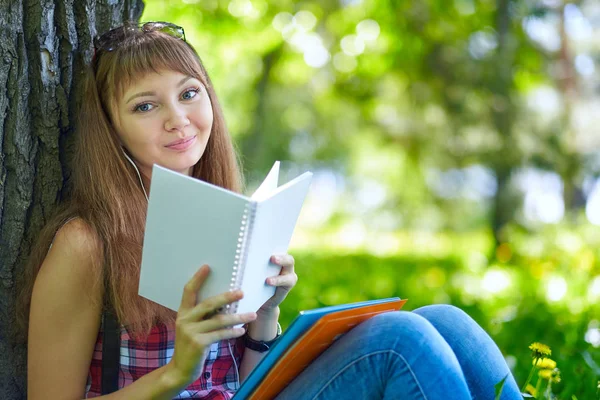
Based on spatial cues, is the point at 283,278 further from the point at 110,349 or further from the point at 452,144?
the point at 452,144

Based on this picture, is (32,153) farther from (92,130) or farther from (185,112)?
(185,112)

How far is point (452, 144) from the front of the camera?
7.76 metres

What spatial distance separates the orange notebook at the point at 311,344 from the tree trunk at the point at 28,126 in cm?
79

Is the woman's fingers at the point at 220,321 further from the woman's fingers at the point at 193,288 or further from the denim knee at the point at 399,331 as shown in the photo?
the denim knee at the point at 399,331

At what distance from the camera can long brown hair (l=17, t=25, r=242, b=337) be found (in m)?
1.84

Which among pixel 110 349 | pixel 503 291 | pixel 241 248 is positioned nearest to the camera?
pixel 241 248

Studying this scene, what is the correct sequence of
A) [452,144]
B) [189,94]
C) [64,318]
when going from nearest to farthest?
1. [64,318]
2. [189,94]
3. [452,144]

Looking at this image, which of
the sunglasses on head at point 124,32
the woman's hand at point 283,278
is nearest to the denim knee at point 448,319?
the woman's hand at point 283,278

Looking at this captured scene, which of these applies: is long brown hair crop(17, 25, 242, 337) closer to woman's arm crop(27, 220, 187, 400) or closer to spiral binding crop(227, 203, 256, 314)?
woman's arm crop(27, 220, 187, 400)

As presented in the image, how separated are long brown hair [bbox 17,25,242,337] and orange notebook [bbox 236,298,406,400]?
338 millimetres

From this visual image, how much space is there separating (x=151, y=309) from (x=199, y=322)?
38 centimetres

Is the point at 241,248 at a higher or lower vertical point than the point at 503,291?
higher

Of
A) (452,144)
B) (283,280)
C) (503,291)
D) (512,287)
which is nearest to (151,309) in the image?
(283,280)

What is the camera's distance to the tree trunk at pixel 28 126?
201 cm
